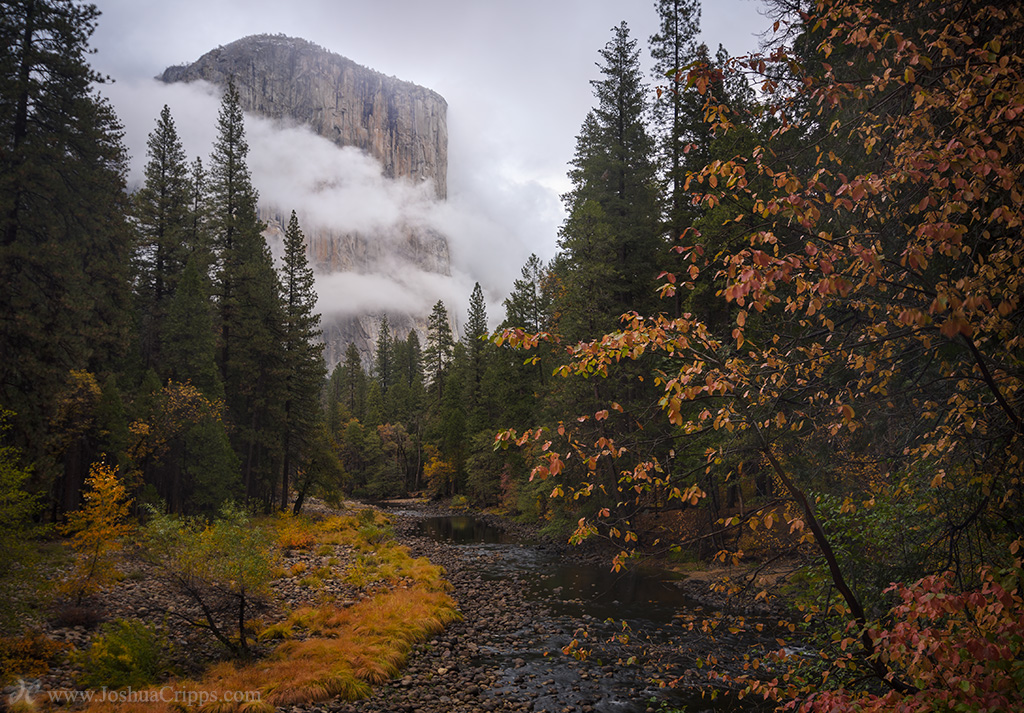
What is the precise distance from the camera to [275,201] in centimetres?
19888

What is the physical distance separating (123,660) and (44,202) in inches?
489

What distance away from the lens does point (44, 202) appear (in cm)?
1375

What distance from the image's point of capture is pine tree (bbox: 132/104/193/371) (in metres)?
25.9

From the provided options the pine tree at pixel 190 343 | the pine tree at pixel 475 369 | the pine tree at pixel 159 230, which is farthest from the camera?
the pine tree at pixel 475 369

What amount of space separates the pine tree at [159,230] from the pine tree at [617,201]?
20.8 metres

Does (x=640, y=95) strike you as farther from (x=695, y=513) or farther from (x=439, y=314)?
(x=439, y=314)

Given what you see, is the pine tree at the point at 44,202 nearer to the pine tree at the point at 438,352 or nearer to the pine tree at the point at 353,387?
the pine tree at the point at 438,352

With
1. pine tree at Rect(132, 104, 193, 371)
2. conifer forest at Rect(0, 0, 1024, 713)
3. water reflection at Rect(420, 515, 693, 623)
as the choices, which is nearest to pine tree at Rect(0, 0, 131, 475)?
conifer forest at Rect(0, 0, 1024, 713)

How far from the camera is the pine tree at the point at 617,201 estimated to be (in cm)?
2036

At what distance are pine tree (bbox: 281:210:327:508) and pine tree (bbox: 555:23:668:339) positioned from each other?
15.8 m

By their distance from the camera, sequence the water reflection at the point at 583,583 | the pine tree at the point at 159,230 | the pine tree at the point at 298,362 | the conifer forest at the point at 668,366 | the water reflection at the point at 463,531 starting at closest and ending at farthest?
the conifer forest at the point at 668,366, the water reflection at the point at 583,583, the pine tree at the point at 159,230, the water reflection at the point at 463,531, the pine tree at the point at 298,362

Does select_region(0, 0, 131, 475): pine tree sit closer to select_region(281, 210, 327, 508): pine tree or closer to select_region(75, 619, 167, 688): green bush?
select_region(75, 619, 167, 688): green bush

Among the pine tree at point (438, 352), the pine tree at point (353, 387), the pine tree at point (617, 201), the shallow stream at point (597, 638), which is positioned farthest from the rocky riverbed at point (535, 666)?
the pine tree at point (353, 387)

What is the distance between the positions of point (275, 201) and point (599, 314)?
212029 millimetres
